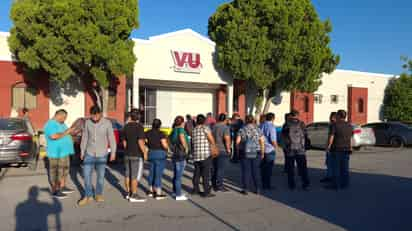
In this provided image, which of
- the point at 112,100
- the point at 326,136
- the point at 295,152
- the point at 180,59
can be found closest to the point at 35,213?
the point at 295,152

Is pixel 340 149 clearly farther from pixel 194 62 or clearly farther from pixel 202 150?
pixel 194 62

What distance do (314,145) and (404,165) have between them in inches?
207

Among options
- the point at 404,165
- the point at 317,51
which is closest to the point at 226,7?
the point at 317,51

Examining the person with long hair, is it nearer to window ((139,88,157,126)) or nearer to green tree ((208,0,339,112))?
green tree ((208,0,339,112))

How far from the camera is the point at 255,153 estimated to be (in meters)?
7.85

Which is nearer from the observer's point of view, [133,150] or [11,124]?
[133,150]

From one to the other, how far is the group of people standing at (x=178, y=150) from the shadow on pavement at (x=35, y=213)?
46 cm

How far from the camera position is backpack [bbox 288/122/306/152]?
8305mm

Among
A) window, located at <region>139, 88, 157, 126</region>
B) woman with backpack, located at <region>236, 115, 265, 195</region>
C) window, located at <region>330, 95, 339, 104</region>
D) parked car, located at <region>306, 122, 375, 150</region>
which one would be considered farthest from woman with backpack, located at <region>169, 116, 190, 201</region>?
window, located at <region>330, 95, 339, 104</region>

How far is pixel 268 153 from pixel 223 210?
7.13 ft

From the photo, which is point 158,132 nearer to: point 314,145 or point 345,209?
point 345,209

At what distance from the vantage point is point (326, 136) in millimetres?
17078

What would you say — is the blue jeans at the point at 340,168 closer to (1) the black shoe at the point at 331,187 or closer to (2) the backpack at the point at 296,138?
(1) the black shoe at the point at 331,187

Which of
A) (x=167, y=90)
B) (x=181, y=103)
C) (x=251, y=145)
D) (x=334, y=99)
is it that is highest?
(x=167, y=90)
